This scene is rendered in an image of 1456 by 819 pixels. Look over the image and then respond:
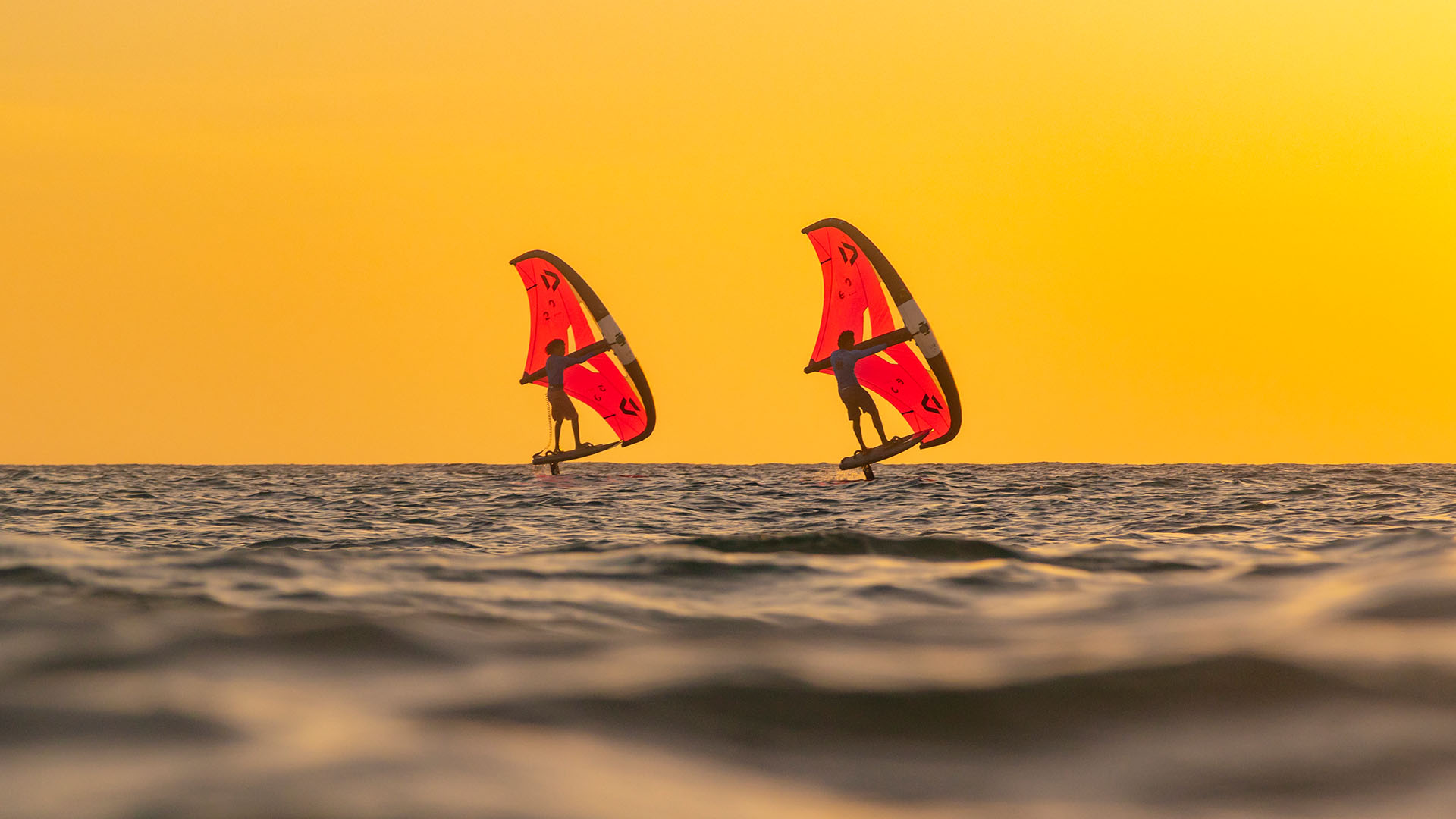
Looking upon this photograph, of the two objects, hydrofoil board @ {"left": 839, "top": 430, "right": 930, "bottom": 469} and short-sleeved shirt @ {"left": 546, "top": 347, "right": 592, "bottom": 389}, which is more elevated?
short-sleeved shirt @ {"left": 546, "top": 347, "right": 592, "bottom": 389}

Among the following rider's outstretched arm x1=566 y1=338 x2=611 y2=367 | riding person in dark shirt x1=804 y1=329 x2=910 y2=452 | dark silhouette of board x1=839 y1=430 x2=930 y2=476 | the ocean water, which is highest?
rider's outstretched arm x1=566 y1=338 x2=611 y2=367

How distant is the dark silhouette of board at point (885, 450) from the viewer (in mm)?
25594

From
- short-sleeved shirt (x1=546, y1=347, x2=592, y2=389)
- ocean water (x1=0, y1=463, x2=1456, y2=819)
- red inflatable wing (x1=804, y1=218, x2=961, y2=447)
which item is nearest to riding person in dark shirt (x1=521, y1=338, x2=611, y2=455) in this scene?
short-sleeved shirt (x1=546, y1=347, x2=592, y2=389)

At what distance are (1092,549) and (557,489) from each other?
15906mm

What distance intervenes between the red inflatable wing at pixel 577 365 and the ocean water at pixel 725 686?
87.5ft

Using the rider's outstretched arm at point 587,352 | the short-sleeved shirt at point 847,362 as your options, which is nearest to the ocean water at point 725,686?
the short-sleeved shirt at point 847,362

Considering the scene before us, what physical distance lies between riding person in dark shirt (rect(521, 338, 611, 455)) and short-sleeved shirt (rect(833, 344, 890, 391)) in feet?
24.7

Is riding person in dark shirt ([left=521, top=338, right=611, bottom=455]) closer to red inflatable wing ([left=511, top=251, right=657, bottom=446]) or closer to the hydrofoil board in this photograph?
red inflatable wing ([left=511, top=251, right=657, bottom=446])

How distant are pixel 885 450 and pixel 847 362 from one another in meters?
2.19

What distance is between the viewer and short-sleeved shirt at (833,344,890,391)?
25312 millimetres

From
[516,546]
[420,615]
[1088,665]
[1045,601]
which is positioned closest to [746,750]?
[1088,665]

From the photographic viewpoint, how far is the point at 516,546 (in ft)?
24.8

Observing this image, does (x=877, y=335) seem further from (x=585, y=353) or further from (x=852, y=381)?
(x=585, y=353)

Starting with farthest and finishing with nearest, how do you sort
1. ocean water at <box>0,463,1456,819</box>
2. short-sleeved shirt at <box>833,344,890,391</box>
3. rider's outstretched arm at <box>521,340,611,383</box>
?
rider's outstretched arm at <box>521,340,611,383</box> < short-sleeved shirt at <box>833,344,890,391</box> < ocean water at <box>0,463,1456,819</box>
